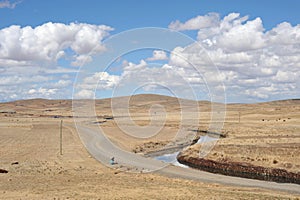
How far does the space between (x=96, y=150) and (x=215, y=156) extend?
19.2 meters

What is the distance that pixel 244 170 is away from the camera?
155ft

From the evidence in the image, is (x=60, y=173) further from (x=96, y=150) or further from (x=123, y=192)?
(x=96, y=150)

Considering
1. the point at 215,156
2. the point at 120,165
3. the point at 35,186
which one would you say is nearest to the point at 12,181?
the point at 35,186

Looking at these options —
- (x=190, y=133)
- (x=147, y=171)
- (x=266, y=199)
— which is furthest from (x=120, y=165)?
(x=190, y=133)

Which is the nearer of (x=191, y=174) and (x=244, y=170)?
(x=191, y=174)

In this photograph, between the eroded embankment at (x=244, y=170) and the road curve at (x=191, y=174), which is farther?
the eroded embankment at (x=244, y=170)

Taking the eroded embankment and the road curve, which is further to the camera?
the eroded embankment

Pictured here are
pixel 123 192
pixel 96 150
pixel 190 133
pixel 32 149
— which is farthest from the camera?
pixel 190 133

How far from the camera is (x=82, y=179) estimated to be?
37.5 metres

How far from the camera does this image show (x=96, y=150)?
62.4 metres

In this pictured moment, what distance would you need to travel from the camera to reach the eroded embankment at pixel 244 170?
42575 mm

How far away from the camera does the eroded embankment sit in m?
42.6

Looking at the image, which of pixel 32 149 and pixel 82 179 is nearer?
pixel 82 179

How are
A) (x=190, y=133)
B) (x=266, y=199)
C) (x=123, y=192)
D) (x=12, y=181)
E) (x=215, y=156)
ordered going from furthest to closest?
(x=190, y=133)
(x=215, y=156)
(x=12, y=181)
(x=123, y=192)
(x=266, y=199)
